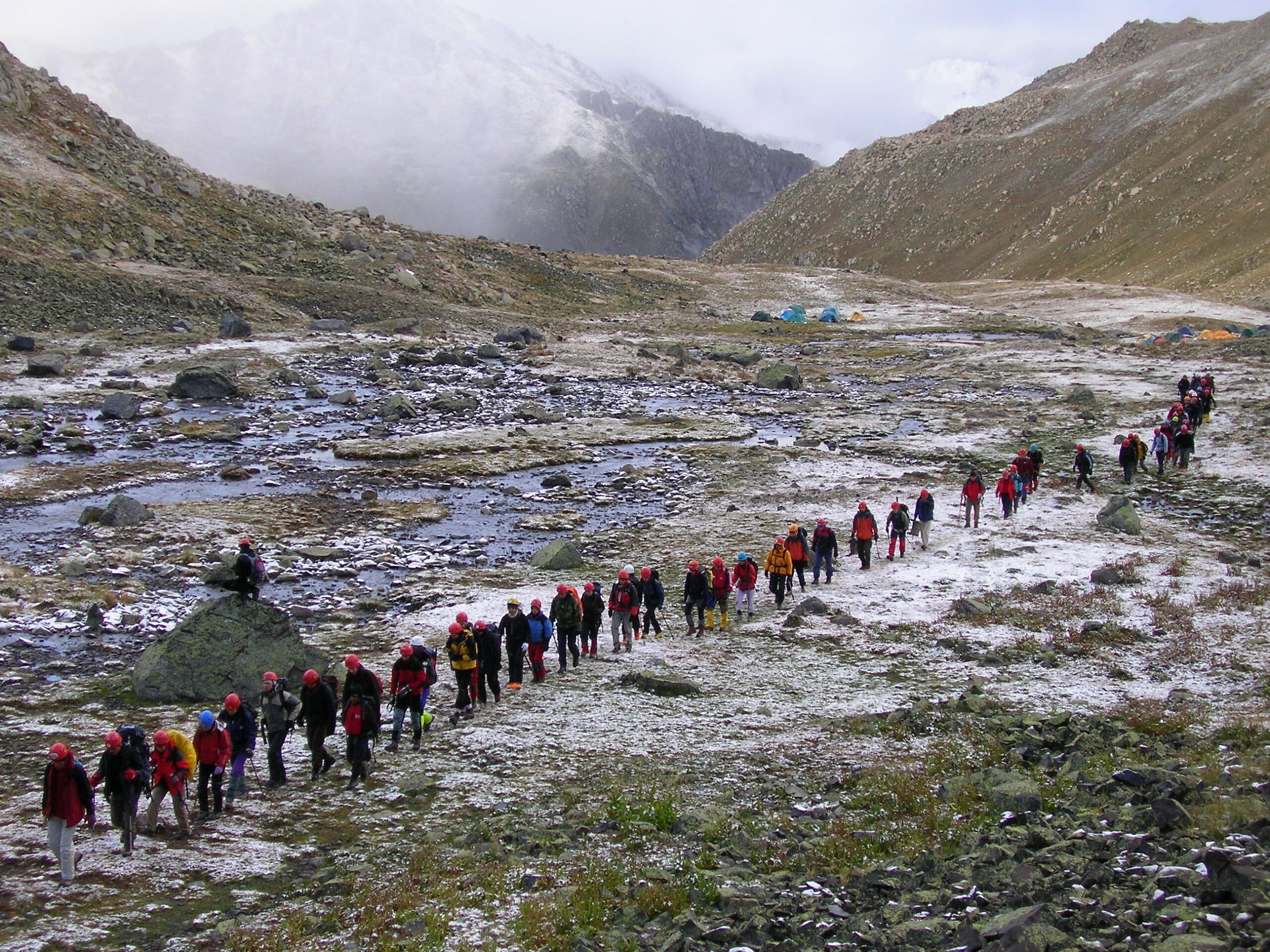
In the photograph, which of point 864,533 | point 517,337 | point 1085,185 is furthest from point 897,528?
point 1085,185

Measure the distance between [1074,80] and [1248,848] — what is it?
21180cm

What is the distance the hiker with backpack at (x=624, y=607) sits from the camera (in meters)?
19.1

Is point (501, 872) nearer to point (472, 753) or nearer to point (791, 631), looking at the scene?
point (472, 753)

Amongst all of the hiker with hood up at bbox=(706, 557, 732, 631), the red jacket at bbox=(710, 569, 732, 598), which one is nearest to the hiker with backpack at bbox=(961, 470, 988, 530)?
the hiker with hood up at bbox=(706, 557, 732, 631)

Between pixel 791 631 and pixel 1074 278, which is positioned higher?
pixel 1074 278

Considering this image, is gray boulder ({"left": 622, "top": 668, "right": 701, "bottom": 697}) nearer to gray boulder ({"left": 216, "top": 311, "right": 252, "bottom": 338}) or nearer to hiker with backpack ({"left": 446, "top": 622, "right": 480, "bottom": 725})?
hiker with backpack ({"left": 446, "top": 622, "right": 480, "bottom": 725})

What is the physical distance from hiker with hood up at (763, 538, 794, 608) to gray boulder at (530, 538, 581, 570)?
5893 mm

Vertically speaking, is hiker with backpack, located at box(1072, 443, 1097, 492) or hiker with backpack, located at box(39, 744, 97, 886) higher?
hiker with backpack, located at box(1072, 443, 1097, 492)

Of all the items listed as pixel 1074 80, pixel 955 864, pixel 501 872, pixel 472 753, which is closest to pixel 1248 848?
pixel 955 864

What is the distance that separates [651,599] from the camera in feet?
65.0

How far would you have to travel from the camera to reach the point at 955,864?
973cm

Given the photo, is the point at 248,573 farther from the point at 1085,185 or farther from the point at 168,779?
the point at 1085,185

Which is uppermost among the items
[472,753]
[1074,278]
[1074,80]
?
[1074,80]

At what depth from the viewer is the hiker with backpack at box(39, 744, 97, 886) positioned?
10.5m
